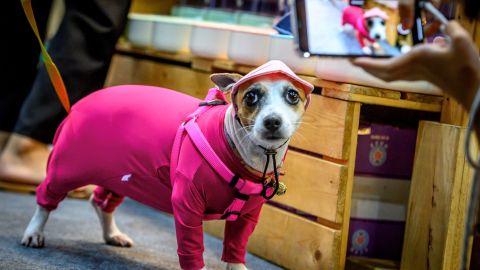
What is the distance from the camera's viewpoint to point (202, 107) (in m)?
1.70

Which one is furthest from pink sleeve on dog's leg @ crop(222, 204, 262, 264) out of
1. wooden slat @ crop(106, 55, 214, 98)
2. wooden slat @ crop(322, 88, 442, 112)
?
wooden slat @ crop(106, 55, 214, 98)

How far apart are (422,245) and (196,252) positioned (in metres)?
0.64

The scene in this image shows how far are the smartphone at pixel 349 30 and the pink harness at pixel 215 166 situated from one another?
41cm

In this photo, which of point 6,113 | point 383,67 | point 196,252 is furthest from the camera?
point 6,113

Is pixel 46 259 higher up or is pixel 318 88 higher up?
pixel 318 88

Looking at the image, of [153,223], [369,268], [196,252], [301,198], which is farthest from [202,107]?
[153,223]

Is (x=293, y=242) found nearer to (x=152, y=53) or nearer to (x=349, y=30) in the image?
(x=349, y=30)

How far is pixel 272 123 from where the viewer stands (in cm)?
149

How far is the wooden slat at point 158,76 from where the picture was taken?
96.6 inches

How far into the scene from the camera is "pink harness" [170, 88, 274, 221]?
1554mm

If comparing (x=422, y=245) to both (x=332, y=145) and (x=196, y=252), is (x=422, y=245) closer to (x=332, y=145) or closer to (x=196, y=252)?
(x=332, y=145)

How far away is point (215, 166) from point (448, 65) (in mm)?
597

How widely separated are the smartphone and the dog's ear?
403mm

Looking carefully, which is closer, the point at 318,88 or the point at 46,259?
the point at 46,259
